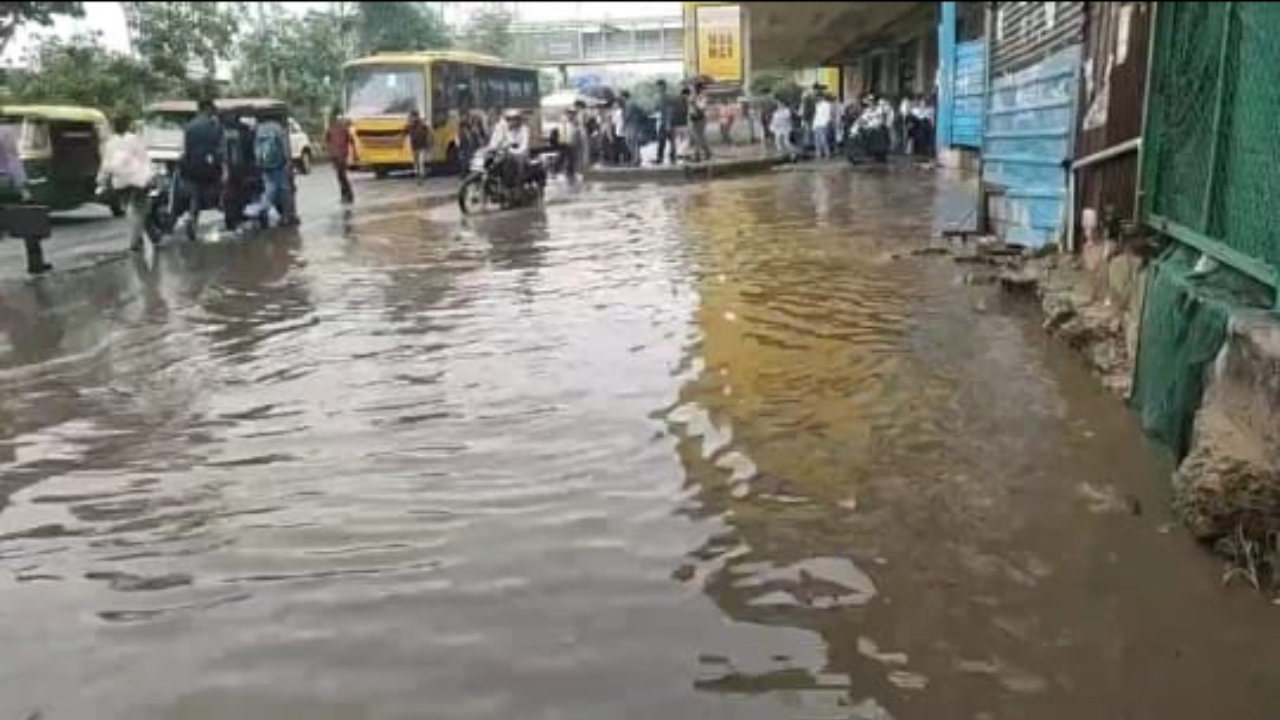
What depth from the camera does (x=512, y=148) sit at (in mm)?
17047

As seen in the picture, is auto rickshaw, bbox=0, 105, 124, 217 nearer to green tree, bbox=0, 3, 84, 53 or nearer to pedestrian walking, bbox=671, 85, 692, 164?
green tree, bbox=0, 3, 84, 53

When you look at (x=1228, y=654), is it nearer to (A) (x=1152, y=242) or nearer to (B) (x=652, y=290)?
(A) (x=1152, y=242)

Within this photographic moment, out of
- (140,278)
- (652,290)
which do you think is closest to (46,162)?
(140,278)

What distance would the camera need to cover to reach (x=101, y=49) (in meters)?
14.1

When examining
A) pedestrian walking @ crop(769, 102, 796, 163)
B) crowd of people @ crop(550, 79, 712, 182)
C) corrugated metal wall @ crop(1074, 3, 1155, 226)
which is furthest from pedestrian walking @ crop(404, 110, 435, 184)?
corrugated metal wall @ crop(1074, 3, 1155, 226)

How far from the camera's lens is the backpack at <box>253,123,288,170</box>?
14.4 metres

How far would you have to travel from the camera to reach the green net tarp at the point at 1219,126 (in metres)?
4.16

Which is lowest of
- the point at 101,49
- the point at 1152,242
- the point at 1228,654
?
the point at 1228,654

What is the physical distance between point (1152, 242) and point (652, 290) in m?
3.90

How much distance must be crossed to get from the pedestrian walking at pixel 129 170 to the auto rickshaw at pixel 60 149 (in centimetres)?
228

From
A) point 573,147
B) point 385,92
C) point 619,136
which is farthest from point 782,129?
point 385,92

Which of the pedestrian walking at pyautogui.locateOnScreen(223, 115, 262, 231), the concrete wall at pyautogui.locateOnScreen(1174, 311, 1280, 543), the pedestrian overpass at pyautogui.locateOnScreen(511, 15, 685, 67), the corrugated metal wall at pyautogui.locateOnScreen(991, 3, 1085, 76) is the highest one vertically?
the corrugated metal wall at pyautogui.locateOnScreen(991, 3, 1085, 76)

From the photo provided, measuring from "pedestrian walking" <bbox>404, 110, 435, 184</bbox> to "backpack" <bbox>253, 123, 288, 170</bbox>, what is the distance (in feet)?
31.8

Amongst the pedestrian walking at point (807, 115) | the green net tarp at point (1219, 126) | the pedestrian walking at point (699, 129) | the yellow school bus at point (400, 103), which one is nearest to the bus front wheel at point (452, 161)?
the yellow school bus at point (400, 103)
